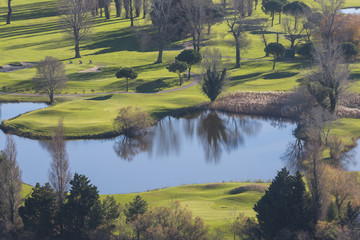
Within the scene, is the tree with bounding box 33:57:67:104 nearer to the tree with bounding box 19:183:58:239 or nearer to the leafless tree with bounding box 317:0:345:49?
the tree with bounding box 19:183:58:239

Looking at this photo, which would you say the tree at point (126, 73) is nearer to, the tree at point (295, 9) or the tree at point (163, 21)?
the tree at point (163, 21)

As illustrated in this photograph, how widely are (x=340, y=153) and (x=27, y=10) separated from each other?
133297 mm

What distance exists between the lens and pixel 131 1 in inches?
6614

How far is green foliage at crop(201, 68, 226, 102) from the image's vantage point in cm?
10094

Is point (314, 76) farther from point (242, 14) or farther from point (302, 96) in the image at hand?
point (242, 14)

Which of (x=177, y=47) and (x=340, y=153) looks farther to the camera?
(x=177, y=47)

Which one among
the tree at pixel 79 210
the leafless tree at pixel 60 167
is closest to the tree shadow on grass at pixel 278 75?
the tree at pixel 79 210

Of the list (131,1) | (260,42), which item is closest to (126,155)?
(260,42)

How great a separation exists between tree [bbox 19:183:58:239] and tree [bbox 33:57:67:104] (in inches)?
2050

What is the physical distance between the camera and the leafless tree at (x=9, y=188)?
52.8 metres

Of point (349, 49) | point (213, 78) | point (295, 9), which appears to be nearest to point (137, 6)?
point (295, 9)

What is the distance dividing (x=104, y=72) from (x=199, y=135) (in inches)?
1509

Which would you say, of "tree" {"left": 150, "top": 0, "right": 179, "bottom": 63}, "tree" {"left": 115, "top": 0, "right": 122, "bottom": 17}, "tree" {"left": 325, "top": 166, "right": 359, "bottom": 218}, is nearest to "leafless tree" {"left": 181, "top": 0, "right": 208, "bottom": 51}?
"tree" {"left": 150, "top": 0, "right": 179, "bottom": 63}

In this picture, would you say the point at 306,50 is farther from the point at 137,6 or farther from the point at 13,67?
the point at 137,6
